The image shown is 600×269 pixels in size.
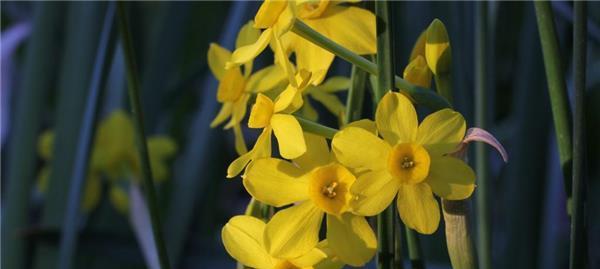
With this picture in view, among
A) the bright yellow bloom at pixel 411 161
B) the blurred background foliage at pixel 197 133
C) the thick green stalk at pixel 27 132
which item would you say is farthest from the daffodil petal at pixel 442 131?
the thick green stalk at pixel 27 132

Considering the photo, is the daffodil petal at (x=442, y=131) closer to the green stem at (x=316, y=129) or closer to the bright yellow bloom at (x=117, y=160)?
the green stem at (x=316, y=129)

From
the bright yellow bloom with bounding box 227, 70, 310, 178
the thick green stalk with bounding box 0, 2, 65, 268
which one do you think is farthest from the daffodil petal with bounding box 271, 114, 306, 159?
the thick green stalk with bounding box 0, 2, 65, 268

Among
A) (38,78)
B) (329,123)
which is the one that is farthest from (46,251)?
(329,123)

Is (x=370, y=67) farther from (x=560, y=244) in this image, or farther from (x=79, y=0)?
(x=79, y=0)

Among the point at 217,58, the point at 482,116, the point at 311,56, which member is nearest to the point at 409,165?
the point at 311,56

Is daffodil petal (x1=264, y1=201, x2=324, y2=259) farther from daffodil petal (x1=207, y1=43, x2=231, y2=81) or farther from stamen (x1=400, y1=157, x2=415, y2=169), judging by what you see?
daffodil petal (x1=207, y1=43, x2=231, y2=81)
